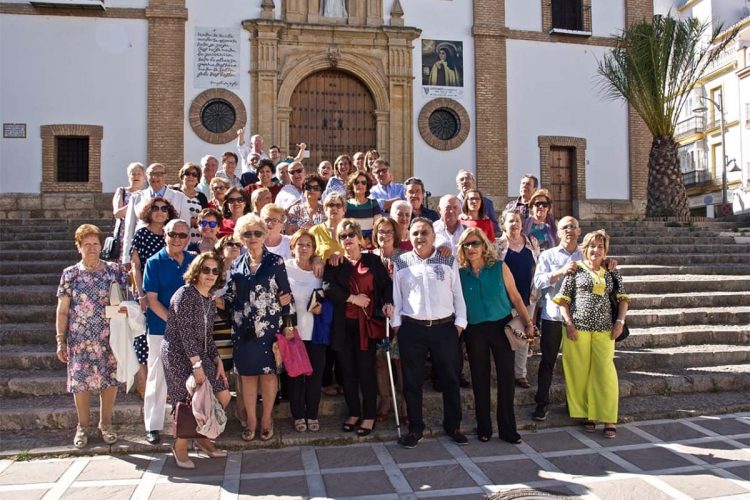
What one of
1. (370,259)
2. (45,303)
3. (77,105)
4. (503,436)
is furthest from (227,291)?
(77,105)

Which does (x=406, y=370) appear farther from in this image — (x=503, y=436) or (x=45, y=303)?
(x=45, y=303)

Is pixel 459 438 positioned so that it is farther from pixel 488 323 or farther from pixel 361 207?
pixel 361 207

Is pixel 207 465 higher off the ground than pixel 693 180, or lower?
lower

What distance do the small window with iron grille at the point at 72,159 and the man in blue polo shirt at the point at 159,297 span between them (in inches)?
474

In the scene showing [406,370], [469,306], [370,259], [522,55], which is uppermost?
[522,55]

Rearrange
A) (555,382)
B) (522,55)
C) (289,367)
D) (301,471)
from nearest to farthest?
(301,471) → (289,367) → (555,382) → (522,55)

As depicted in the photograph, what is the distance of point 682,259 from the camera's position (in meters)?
10.5

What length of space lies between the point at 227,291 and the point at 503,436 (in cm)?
251

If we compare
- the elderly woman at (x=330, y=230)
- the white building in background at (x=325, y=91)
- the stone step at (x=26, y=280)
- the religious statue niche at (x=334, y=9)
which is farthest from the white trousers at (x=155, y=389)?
the religious statue niche at (x=334, y=9)

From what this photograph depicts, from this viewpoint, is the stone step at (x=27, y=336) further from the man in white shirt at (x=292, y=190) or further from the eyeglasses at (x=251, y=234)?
the eyeglasses at (x=251, y=234)

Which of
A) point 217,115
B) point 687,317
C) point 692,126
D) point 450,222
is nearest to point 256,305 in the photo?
point 450,222

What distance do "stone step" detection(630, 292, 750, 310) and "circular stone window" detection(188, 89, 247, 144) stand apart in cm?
1063

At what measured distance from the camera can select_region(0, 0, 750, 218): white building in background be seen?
1496cm

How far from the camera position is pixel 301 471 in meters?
4.42
